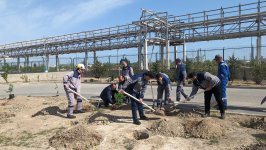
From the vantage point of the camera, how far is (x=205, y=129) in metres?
7.78

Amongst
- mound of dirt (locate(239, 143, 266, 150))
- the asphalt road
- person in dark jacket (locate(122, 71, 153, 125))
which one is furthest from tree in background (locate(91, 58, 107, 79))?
mound of dirt (locate(239, 143, 266, 150))

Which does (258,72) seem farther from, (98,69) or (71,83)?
(71,83)

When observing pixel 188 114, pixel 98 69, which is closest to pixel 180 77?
pixel 188 114

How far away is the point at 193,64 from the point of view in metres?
27.8

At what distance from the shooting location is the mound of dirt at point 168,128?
8.04m

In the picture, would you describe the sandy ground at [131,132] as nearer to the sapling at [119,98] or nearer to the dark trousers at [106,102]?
the sapling at [119,98]

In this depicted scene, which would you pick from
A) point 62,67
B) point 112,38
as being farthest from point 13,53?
point 112,38

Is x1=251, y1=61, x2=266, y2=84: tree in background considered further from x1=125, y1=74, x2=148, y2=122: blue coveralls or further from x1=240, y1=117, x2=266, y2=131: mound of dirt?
x1=125, y1=74, x2=148, y2=122: blue coveralls

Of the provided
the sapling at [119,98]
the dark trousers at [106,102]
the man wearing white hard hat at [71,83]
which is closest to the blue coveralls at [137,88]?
the sapling at [119,98]

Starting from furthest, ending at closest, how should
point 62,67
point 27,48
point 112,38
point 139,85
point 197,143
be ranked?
point 27,48 < point 62,67 < point 112,38 < point 139,85 < point 197,143

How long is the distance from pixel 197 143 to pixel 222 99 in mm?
2580

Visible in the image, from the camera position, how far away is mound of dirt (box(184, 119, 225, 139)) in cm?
765

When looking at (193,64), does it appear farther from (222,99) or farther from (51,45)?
(51,45)

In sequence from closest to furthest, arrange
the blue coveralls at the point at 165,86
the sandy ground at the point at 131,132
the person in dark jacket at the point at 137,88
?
the sandy ground at the point at 131,132 < the person in dark jacket at the point at 137,88 < the blue coveralls at the point at 165,86
